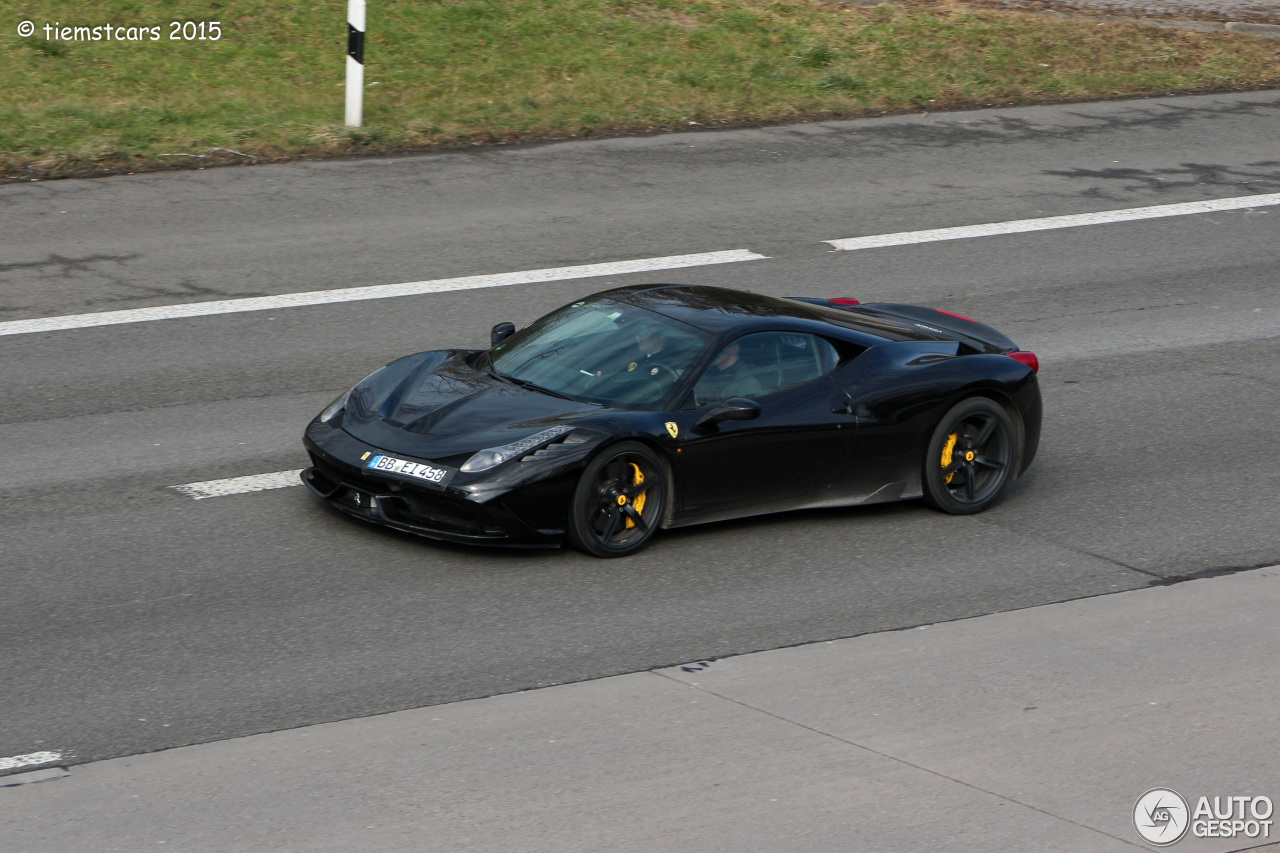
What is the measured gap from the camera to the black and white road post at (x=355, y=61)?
15.7 metres

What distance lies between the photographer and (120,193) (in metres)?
13.9

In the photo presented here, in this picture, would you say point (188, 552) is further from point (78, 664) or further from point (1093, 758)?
point (1093, 758)

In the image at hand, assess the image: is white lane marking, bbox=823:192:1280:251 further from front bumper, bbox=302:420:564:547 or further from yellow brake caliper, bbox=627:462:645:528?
front bumper, bbox=302:420:564:547

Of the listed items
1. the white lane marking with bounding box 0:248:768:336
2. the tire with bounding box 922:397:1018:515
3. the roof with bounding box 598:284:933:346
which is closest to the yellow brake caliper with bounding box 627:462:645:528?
the roof with bounding box 598:284:933:346

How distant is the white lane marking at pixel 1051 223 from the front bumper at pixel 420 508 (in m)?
6.81

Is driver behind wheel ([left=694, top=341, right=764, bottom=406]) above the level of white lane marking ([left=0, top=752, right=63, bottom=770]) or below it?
above

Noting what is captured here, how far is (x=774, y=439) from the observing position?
324 inches

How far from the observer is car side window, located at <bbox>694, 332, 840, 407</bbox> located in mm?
8195

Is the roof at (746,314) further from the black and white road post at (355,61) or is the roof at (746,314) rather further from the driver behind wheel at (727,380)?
the black and white road post at (355,61)

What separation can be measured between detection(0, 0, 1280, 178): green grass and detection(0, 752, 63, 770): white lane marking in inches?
383

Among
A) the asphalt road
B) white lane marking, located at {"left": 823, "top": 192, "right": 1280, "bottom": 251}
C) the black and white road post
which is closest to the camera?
the asphalt road

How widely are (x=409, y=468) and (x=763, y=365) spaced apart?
6.51 ft

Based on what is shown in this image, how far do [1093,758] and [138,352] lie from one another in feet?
22.9

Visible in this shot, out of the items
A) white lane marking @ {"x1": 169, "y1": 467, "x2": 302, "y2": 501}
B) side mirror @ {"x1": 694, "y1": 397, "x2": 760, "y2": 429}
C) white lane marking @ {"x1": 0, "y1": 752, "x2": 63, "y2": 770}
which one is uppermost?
side mirror @ {"x1": 694, "y1": 397, "x2": 760, "y2": 429}
